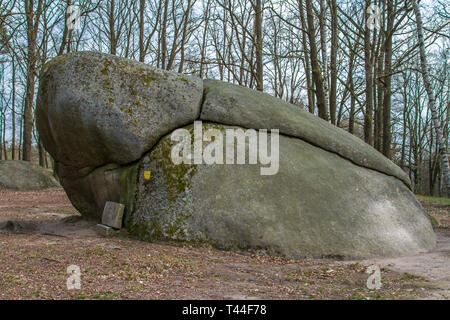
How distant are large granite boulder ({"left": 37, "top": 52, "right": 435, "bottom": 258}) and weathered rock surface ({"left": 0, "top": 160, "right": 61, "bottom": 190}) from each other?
34.3 feet

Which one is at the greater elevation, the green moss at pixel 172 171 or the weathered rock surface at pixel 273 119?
the weathered rock surface at pixel 273 119

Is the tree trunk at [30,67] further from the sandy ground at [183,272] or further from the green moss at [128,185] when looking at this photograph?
the sandy ground at [183,272]

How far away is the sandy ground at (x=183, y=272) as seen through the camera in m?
3.83

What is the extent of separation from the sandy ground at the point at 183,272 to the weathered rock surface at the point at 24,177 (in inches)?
446

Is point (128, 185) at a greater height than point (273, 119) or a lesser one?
lesser

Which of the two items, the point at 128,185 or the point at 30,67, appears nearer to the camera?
the point at 128,185

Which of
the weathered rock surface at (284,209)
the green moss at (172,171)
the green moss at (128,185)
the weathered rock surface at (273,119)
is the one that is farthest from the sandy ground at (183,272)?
the weathered rock surface at (273,119)

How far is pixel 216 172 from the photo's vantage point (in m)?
6.44

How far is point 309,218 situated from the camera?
610 cm

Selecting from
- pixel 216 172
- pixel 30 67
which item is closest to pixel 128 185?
pixel 216 172

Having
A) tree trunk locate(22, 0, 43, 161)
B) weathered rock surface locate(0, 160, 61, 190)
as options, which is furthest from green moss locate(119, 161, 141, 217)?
weathered rock surface locate(0, 160, 61, 190)

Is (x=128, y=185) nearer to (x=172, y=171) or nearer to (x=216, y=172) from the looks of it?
(x=172, y=171)

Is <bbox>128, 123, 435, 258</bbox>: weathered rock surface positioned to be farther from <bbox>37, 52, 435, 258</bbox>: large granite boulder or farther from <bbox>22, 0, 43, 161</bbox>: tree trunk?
<bbox>22, 0, 43, 161</bbox>: tree trunk

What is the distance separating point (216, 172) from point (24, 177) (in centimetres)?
1394
